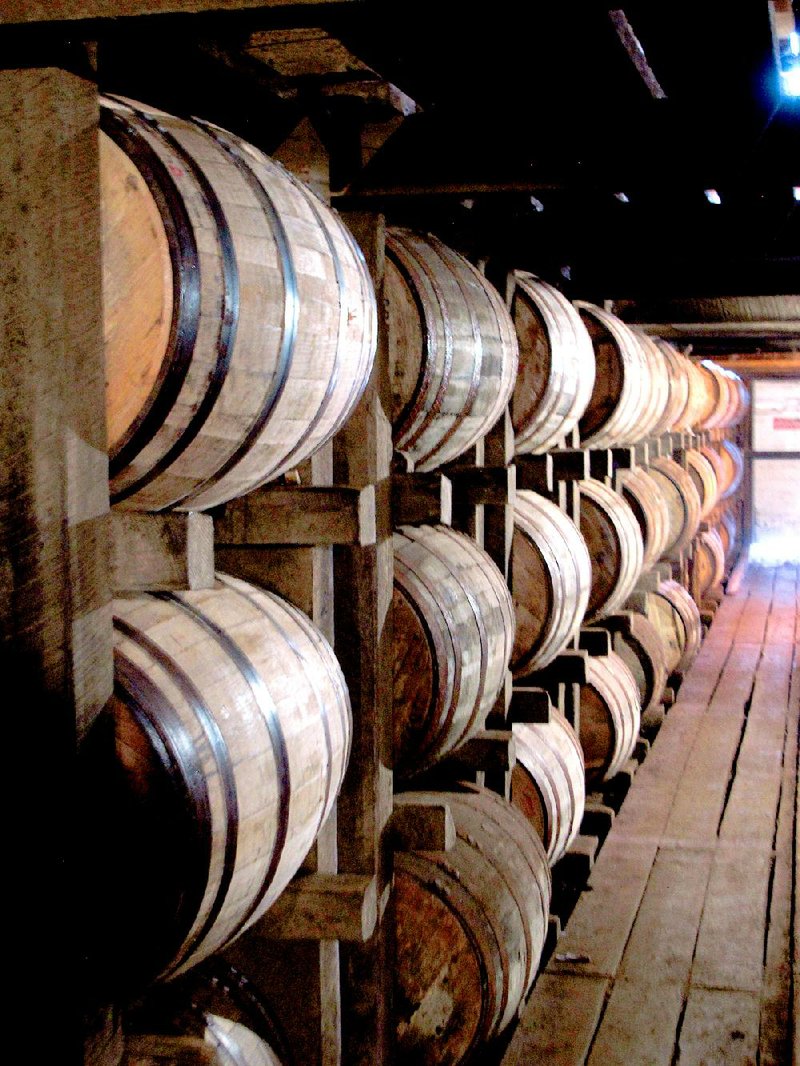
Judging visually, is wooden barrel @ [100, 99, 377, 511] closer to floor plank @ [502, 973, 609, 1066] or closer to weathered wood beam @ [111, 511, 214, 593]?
weathered wood beam @ [111, 511, 214, 593]

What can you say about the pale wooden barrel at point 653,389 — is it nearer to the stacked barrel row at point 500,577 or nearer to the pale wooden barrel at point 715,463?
the stacked barrel row at point 500,577

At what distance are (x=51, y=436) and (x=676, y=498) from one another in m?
8.03

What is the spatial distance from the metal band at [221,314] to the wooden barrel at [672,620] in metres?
7.07

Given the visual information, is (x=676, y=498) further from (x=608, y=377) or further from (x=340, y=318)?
(x=340, y=318)

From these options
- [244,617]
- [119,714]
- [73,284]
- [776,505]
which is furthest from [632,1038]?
[776,505]

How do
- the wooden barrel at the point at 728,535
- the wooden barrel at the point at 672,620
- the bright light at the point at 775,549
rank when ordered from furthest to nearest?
1. the bright light at the point at 775,549
2. the wooden barrel at the point at 728,535
3. the wooden barrel at the point at 672,620

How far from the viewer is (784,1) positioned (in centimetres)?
257

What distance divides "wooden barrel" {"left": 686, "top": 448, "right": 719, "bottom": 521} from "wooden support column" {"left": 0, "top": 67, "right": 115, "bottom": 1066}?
9806mm

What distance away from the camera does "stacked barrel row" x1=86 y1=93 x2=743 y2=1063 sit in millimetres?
2066

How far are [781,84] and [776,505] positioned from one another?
1746 cm

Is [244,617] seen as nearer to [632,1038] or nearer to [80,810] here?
[80,810]

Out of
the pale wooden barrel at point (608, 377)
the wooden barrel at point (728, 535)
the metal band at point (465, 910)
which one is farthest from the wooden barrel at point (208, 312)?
the wooden barrel at point (728, 535)

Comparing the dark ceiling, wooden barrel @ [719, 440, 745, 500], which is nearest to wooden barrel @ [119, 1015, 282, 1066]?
the dark ceiling

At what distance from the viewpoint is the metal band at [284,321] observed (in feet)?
7.40
